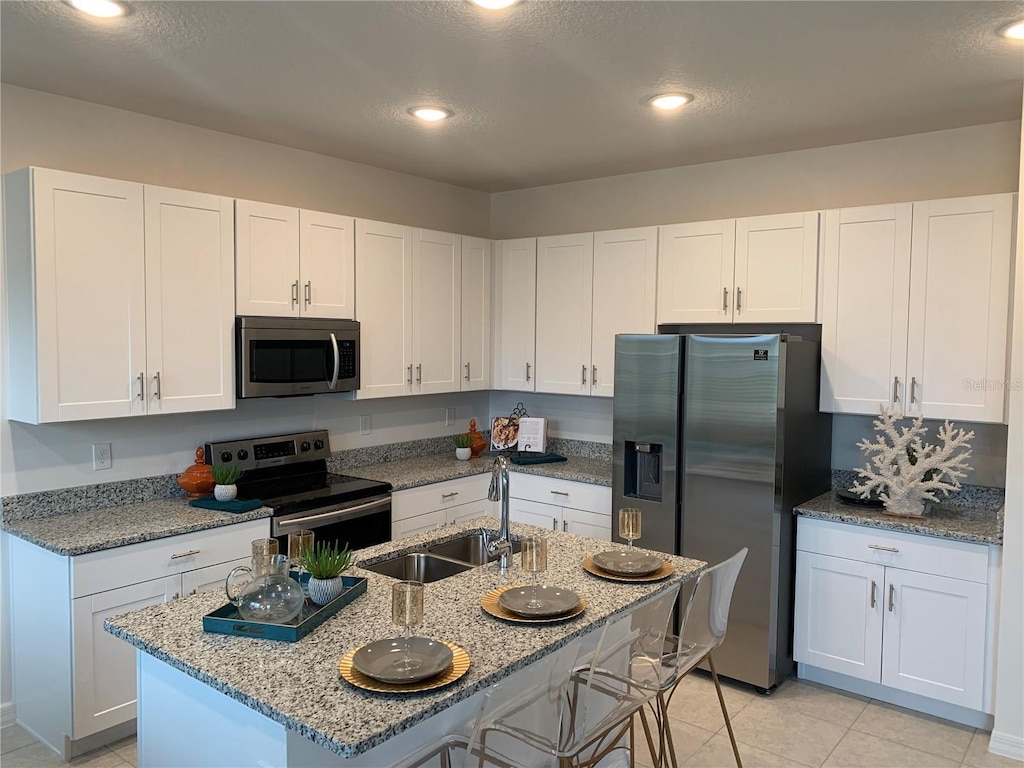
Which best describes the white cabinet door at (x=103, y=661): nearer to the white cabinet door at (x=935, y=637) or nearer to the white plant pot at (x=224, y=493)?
the white plant pot at (x=224, y=493)

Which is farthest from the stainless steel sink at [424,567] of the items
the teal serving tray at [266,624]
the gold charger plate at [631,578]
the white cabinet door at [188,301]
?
the white cabinet door at [188,301]

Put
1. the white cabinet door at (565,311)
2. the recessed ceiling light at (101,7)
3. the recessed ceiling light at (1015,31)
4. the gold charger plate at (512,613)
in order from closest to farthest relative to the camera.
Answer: the gold charger plate at (512,613), the recessed ceiling light at (101,7), the recessed ceiling light at (1015,31), the white cabinet door at (565,311)

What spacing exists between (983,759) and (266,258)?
151 inches

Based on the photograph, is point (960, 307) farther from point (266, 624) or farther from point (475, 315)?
point (266, 624)

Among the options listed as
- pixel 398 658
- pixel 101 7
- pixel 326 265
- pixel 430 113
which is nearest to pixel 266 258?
pixel 326 265

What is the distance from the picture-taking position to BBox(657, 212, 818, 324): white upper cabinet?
3707 millimetres

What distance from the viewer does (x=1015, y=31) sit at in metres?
2.39

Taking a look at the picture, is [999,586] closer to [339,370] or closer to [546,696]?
[546,696]

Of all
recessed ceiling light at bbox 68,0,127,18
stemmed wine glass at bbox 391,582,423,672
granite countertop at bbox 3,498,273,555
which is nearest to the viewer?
stemmed wine glass at bbox 391,582,423,672

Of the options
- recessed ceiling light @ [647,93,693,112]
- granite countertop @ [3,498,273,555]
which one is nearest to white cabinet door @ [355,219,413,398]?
granite countertop @ [3,498,273,555]

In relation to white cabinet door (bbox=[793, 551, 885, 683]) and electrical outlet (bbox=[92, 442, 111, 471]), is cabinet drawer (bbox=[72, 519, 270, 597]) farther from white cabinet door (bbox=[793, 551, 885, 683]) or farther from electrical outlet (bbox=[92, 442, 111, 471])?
white cabinet door (bbox=[793, 551, 885, 683])

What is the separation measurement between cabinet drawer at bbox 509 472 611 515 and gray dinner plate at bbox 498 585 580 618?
1.93 metres

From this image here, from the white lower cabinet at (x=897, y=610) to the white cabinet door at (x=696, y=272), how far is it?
124 cm

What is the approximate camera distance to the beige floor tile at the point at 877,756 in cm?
293
